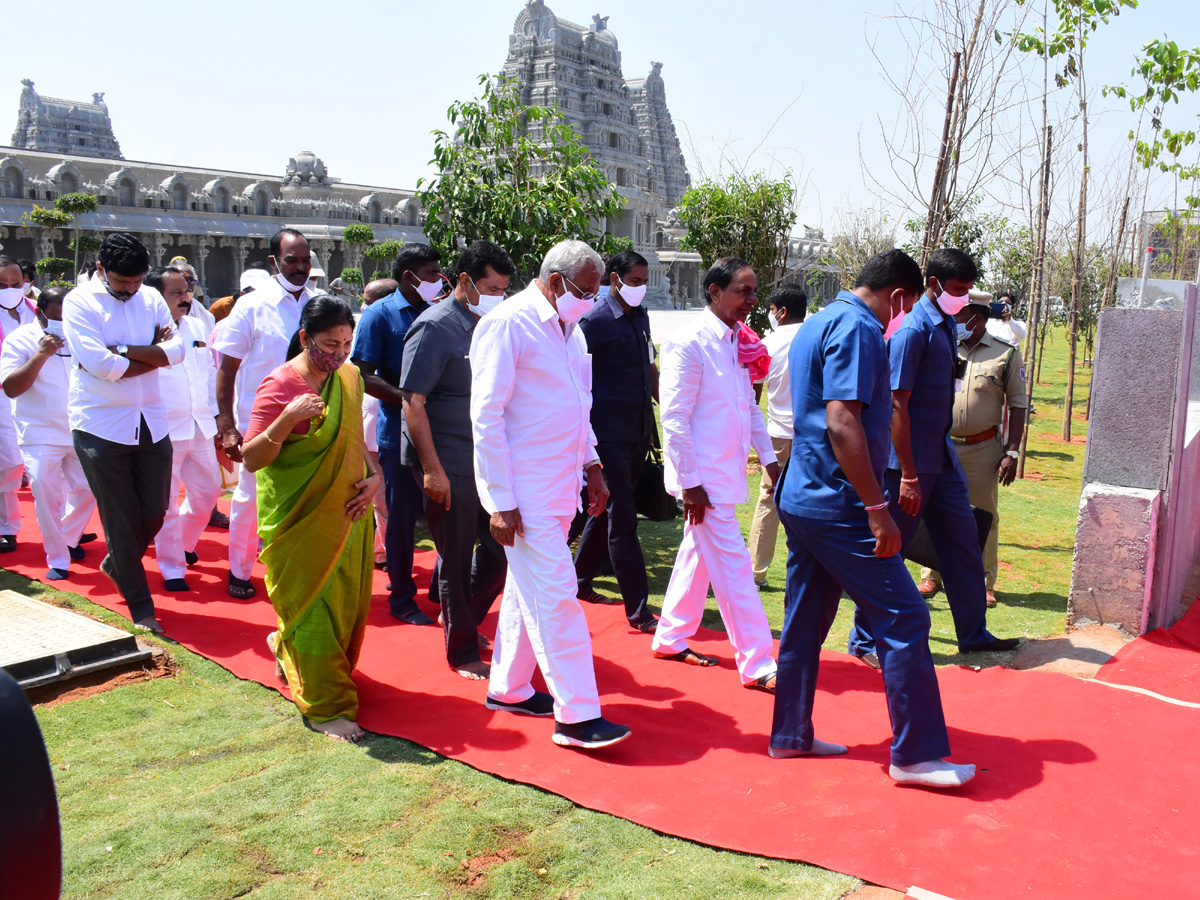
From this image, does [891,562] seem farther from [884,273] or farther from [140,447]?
[140,447]

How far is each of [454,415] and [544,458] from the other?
0.89 m

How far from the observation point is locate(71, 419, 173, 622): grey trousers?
16.9ft

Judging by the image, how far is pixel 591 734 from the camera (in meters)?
3.75

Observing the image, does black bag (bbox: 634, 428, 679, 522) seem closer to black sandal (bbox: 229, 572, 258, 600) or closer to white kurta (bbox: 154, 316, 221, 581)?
black sandal (bbox: 229, 572, 258, 600)

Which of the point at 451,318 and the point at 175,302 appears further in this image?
the point at 175,302

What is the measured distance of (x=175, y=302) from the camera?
21.3ft

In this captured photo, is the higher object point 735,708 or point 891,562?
point 891,562

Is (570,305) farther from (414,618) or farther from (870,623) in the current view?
(414,618)

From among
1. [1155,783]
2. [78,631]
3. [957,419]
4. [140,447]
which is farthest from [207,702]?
[957,419]

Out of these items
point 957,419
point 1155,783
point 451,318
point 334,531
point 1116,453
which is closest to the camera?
point 1155,783

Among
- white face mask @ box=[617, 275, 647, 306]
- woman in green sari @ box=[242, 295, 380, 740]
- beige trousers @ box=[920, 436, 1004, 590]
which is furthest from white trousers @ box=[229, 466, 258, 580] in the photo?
beige trousers @ box=[920, 436, 1004, 590]

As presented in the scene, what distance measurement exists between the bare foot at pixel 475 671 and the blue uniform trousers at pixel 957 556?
1.92m

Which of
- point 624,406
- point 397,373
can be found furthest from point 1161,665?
point 397,373

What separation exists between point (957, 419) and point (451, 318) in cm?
343
